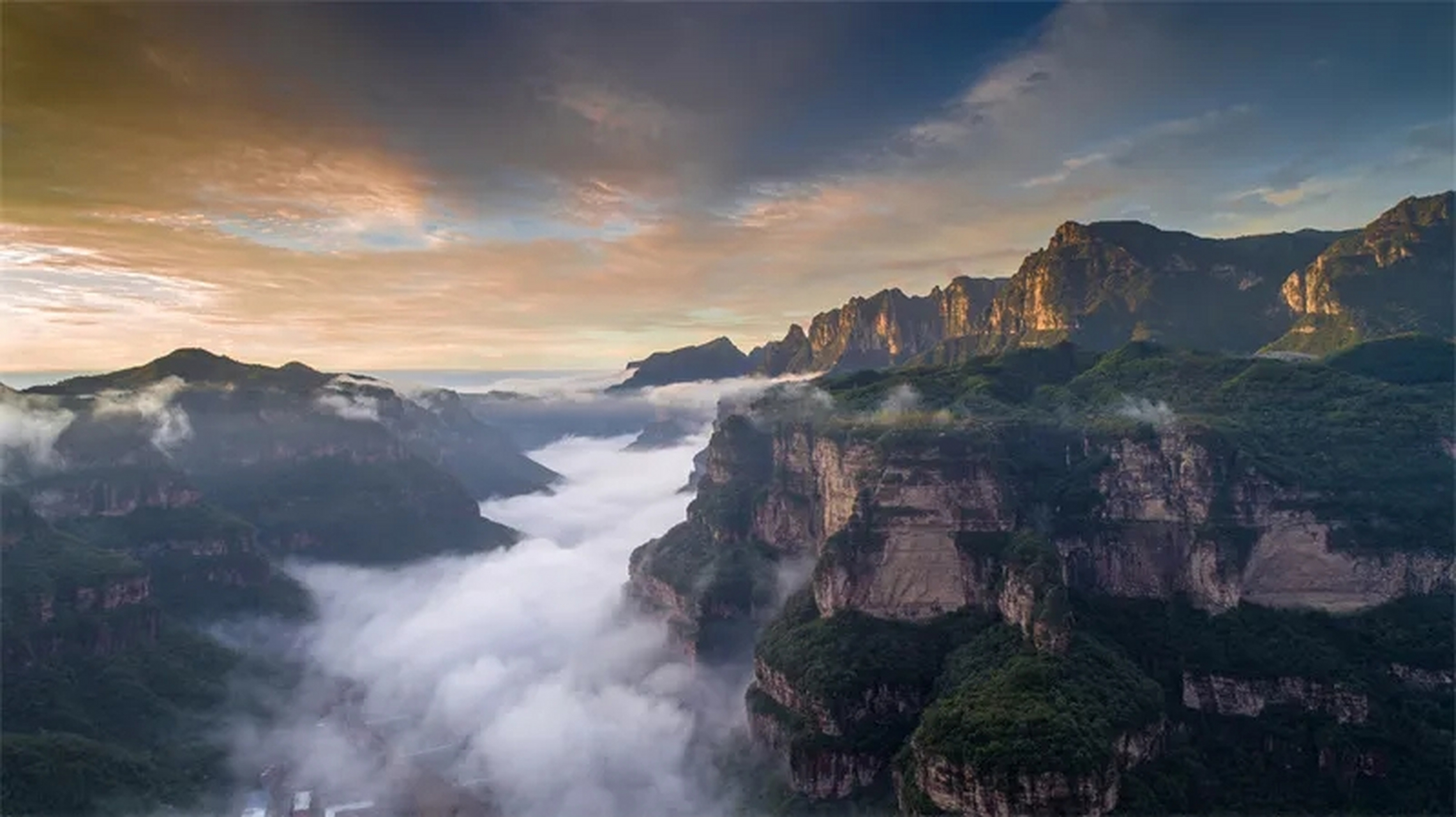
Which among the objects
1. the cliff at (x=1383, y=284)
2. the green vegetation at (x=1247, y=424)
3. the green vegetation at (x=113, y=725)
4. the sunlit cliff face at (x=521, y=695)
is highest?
the cliff at (x=1383, y=284)

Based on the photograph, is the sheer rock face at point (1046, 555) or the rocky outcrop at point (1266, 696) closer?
the rocky outcrop at point (1266, 696)

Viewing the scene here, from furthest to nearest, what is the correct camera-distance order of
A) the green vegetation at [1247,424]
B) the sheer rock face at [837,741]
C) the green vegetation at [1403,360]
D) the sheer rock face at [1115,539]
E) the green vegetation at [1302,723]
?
the green vegetation at [1403,360]
the green vegetation at [1247,424]
the sheer rock face at [1115,539]
the sheer rock face at [837,741]
the green vegetation at [1302,723]

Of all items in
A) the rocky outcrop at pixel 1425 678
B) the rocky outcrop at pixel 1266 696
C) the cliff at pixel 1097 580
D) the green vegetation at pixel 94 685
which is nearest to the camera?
the cliff at pixel 1097 580

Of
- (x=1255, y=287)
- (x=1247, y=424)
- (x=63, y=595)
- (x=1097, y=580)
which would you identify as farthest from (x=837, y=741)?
(x=1255, y=287)

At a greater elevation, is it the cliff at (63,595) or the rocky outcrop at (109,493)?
the rocky outcrop at (109,493)

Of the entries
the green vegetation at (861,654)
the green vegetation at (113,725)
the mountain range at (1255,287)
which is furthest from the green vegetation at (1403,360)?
the green vegetation at (113,725)

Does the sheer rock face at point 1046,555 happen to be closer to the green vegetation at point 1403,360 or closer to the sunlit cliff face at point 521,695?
the sunlit cliff face at point 521,695

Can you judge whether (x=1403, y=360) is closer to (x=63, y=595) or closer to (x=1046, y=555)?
(x=1046, y=555)

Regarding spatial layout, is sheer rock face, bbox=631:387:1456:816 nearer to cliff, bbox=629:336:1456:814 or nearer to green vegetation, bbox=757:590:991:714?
cliff, bbox=629:336:1456:814
